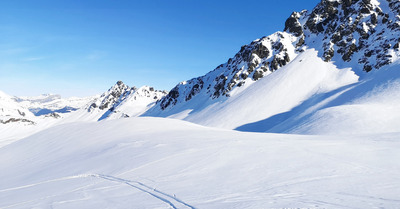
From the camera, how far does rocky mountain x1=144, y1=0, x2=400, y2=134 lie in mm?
72375

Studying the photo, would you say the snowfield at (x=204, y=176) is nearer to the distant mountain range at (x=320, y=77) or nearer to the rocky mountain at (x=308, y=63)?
the distant mountain range at (x=320, y=77)

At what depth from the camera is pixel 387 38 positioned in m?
81.1

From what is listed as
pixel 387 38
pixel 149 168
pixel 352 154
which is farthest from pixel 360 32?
pixel 149 168

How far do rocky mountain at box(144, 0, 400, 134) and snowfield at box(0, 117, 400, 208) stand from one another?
145 feet

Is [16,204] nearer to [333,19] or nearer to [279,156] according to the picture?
[279,156]

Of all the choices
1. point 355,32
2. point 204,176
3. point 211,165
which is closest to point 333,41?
point 355,32

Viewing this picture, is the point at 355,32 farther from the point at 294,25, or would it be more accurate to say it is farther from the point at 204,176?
the point at 204,176

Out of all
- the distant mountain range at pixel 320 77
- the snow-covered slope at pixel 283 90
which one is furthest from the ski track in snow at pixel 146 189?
the snow-covered slope at pixel 283 90

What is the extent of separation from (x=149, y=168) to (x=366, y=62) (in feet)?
293

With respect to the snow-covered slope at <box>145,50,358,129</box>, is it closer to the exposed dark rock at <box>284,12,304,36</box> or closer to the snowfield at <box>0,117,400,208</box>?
the exposed dark rock at <box>284,12,304,36</box>

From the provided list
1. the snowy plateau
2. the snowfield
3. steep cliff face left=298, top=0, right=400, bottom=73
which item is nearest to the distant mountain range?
steep cliff face left=298, top=0, right=400, bottom=73

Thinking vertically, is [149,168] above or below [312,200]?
above

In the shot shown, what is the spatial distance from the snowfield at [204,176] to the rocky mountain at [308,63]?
4421cm

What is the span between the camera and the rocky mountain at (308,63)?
72.4m
